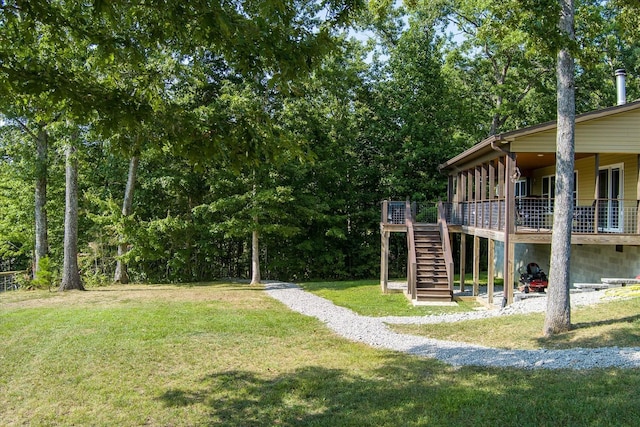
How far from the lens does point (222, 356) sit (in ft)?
27.1

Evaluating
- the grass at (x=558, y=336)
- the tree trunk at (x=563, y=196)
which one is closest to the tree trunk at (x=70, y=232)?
the grass at (x=558, y=336)

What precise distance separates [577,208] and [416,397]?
10.3 m

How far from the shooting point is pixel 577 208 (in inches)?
535

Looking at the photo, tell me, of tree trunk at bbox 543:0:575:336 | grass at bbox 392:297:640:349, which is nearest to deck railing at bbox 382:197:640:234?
grass at bbox 392:297:640:349

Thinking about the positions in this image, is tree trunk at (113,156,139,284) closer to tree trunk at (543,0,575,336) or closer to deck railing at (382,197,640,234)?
deck railing at (382,197,640,234)

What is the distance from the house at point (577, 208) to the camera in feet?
42.4

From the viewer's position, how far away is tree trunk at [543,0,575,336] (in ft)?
29.3

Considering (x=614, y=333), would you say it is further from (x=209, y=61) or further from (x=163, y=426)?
(x=209, y=61)

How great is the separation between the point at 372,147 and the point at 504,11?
700 inches

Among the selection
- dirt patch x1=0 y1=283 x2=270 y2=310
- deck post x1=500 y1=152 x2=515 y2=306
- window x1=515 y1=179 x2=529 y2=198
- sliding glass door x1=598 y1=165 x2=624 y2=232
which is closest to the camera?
deck post x1=500 y1=152 x2=515 y2=306

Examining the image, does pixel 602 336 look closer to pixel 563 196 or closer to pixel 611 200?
pixel 563 196

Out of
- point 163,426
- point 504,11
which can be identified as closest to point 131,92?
point 163,426

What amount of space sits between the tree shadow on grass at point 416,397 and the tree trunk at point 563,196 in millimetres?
3106

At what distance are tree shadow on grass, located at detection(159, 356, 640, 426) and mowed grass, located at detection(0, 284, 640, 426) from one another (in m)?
0.01
